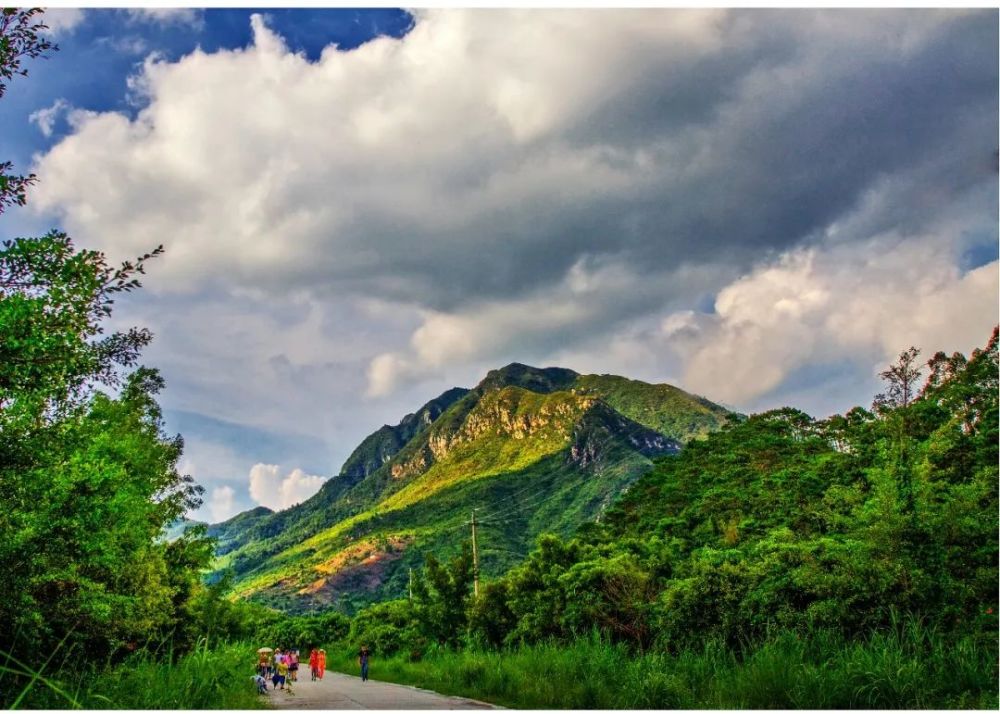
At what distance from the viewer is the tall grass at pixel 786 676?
31.8 ft

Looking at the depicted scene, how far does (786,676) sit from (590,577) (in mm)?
11632

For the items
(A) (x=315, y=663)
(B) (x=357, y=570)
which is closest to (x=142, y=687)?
(A) (x=315, y=663)

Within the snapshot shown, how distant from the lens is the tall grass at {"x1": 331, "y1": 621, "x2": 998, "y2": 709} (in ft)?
31.8

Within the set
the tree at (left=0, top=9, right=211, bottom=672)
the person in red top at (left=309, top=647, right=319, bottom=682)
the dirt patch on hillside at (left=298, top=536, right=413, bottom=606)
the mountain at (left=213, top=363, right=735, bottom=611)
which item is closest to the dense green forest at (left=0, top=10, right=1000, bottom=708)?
the tree at (left=0, top=9, right=211, bottom=672)

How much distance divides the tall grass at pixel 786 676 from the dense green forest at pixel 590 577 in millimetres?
41

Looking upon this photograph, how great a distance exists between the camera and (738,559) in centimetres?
1931

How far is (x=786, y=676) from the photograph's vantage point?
10625 millimetres

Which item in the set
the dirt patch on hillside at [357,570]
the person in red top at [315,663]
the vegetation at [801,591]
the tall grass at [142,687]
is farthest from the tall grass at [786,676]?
the dirt patch on hillside at [357,570]

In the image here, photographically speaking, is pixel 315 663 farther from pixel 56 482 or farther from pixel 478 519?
pixel 478 519

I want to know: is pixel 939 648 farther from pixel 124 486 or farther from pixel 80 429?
pixel 124 486

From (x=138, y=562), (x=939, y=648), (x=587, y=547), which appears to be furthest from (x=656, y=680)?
(x=587, y=547)

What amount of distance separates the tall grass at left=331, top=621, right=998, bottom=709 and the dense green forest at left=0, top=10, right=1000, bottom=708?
0.13ft

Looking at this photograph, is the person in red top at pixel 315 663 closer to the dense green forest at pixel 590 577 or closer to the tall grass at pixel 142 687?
the dense green forest at pixel 590 577

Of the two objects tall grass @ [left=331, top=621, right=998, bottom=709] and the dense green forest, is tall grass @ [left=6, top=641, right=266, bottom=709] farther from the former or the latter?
tall grass @ [left=331, top=621, right=998, bottom=709]
